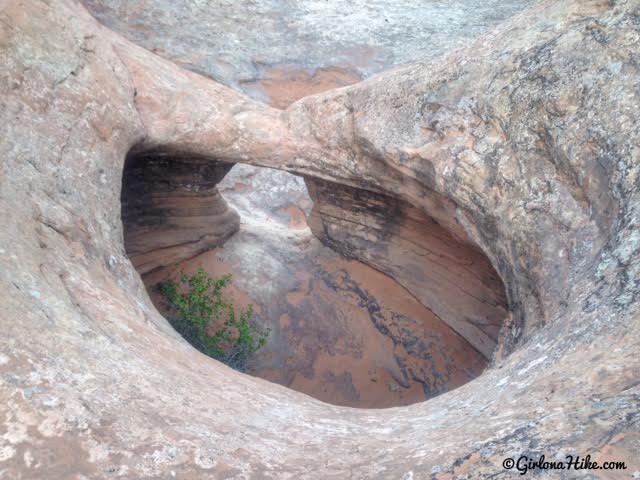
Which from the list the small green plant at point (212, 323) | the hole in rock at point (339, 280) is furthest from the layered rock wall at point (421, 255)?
the small green plant at point (212, 323)

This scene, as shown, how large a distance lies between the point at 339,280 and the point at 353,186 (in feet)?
5.66

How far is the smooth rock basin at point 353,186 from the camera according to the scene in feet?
6.19

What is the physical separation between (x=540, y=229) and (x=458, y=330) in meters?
2.72

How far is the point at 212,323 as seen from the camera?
6.38m

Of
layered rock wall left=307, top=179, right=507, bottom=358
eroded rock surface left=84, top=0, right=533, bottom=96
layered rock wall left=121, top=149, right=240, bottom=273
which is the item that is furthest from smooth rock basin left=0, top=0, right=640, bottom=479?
eroded rock surface left=84, top=0, right=533, bottom=96

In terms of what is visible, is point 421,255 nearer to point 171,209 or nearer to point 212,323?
point 212,323

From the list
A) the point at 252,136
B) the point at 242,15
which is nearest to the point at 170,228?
the point at 252,136

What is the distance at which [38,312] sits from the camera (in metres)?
2.28

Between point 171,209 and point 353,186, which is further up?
point 353,186

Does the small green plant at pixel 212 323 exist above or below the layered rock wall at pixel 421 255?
below

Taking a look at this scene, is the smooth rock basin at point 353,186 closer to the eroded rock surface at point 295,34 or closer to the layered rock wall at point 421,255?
the layered rock wall at point 421,255

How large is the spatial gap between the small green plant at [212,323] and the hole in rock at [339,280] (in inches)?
8.1

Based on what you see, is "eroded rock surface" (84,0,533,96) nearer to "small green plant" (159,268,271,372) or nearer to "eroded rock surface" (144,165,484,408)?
"eroded rock surface" (144,165,484,408)

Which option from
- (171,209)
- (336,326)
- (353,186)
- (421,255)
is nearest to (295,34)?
(171,209)
